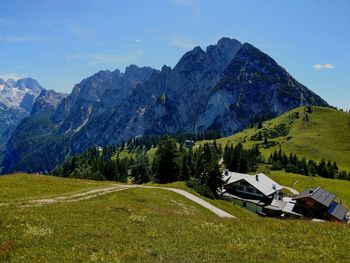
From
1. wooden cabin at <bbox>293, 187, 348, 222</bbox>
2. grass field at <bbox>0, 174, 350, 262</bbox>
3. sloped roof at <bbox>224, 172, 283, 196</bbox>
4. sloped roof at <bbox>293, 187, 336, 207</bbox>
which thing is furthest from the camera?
sloped roof at <bbox>224, 172, 283, 196</bbox>

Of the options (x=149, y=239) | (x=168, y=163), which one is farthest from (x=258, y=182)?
(x=149, y=239)

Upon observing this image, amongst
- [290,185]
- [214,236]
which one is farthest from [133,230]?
[290,185]

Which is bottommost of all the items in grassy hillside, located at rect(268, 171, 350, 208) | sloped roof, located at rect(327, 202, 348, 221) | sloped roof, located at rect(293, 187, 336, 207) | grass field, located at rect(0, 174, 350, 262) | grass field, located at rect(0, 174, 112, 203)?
sloped roof, located at rect(327, 202, 348, 221)

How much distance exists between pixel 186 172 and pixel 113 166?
64.5 metres

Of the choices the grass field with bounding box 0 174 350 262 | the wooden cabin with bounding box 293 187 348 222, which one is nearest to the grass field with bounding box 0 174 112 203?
the grass field with bounding box 0 174 350 262

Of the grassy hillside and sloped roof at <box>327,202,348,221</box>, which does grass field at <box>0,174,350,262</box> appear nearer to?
sloped roof at <box>327,202,348,221</box>

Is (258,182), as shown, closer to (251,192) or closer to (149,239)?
(251,192)

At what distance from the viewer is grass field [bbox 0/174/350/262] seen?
2342 cm

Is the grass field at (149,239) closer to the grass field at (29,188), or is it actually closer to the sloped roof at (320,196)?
the grass field at (29,188)

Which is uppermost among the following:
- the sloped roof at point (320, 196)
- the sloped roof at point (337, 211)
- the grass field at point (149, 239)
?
the grass field at point (149, 239)

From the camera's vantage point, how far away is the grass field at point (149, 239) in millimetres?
23422

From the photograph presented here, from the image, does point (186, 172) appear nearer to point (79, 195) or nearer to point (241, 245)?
point (79, 195)

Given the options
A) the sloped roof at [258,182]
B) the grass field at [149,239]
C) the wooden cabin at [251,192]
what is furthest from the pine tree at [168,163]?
the grass field at [149,239]

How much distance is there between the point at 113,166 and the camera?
18088 cm
